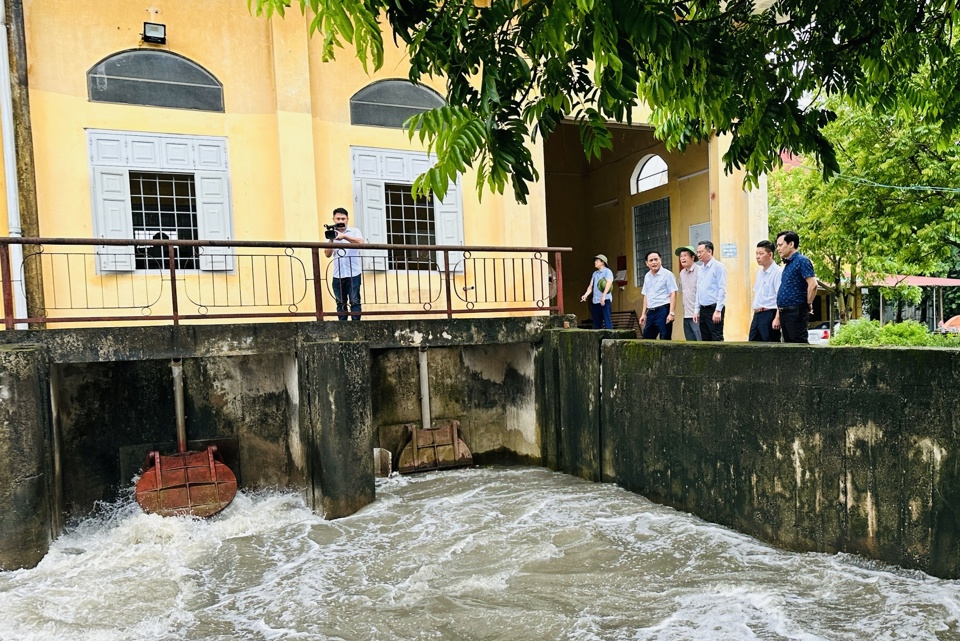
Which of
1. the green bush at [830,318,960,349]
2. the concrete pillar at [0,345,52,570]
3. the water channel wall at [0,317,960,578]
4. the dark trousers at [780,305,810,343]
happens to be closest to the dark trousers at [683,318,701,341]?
the water channel wall at [0,317,960,578]

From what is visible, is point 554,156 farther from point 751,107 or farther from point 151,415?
point 751,107

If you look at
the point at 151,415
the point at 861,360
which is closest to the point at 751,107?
the point at 861,360

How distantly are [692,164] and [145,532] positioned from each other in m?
10.6

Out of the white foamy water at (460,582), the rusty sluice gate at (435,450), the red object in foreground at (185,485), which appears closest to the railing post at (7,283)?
the red object in foreground at (185,485)

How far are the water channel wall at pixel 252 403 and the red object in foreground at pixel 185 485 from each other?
50 cm

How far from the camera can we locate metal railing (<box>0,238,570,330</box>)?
7.79 metres

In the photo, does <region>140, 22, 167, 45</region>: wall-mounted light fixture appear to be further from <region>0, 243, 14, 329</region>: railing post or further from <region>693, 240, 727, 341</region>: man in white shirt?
<region>693, 240, 727, 341</region>: man in white shirt

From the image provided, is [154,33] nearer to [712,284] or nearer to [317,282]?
[317,282]

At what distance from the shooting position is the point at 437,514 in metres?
6.83

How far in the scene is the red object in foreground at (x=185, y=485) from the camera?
6.86 m

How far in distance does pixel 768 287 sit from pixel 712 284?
0.87 metres

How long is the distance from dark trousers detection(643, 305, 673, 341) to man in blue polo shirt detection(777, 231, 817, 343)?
2.09 meters

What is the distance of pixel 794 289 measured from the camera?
628 cm

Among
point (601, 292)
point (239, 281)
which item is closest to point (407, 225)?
point (239, 281)
